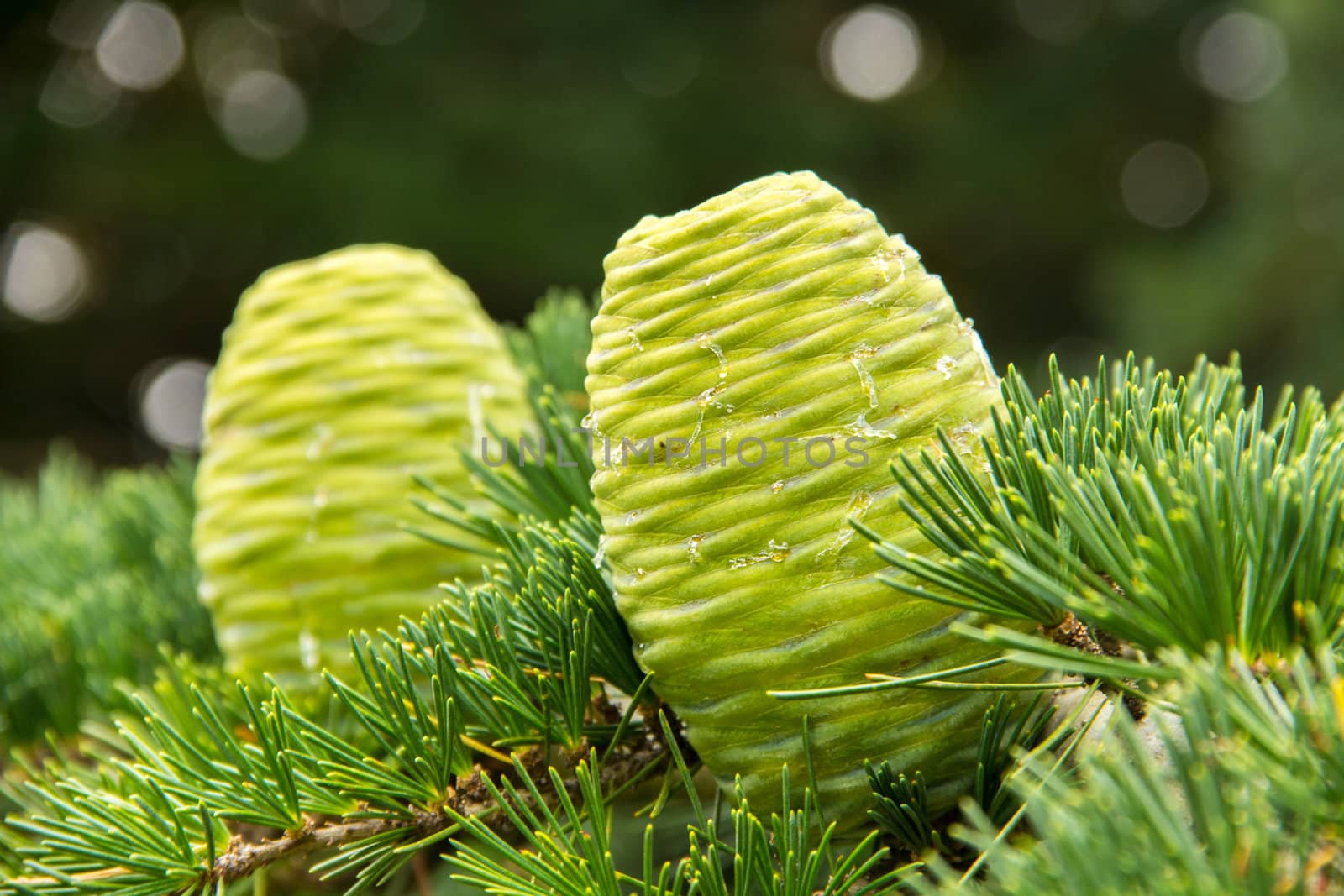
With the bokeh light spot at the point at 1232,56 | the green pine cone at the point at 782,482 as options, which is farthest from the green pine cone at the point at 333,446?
the bokeh light spot at the point at 1232,56

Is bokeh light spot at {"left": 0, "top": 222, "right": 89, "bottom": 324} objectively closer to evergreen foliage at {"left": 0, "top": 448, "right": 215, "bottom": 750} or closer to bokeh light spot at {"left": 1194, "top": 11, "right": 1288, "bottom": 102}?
evergreen foliage at {"left": 0, "top": 448, "right": 215, "bottom": 750}

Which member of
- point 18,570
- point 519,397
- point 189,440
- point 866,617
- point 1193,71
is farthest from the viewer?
point 1193,71

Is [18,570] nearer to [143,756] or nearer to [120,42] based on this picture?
[143,756]

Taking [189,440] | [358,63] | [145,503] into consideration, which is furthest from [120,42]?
[145,503]

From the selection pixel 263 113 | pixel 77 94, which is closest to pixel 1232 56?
pixel 263 113

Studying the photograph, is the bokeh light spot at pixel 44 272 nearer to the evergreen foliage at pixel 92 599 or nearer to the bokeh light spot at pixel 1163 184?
the evergreen foliage at pixel 92 599

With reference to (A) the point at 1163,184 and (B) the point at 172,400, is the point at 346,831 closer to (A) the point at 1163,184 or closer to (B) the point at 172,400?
(B) the point at 172,400

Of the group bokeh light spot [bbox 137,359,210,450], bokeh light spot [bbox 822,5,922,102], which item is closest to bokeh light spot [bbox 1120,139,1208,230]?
bokeh light spot [bbox 822,5,922,102]
